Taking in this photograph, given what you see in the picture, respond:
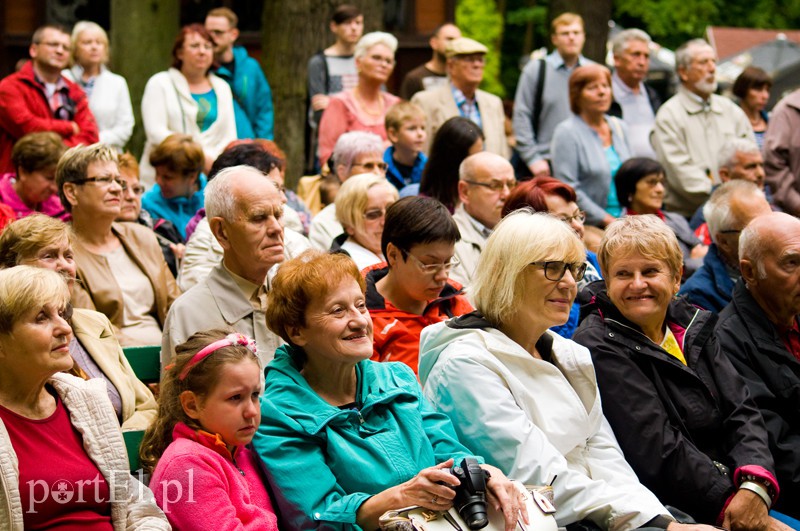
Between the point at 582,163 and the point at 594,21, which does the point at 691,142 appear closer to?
the point at 582,163

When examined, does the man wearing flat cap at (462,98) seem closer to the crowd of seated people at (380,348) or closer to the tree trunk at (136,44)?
the crowd of seated people at (380,348)

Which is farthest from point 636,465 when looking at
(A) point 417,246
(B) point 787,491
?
(A) point 417,246

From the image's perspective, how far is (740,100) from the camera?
37.1ft

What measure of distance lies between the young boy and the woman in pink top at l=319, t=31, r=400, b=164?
676 millimetres

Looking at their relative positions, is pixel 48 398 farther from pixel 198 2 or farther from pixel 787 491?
pixel 198 2

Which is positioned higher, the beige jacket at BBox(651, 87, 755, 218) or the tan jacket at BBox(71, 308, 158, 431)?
the beige jacket at BBox(651, 87, 755, 218)

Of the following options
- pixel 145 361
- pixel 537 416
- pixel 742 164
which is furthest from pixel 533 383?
pixel 742 164

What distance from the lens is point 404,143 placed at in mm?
8188

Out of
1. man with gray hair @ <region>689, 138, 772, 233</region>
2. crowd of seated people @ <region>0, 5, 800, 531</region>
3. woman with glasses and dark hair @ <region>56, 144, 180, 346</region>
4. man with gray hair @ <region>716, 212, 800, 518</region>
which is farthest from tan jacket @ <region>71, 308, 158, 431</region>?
man with gray hair @ <region>689, 138, 772, 233</region>

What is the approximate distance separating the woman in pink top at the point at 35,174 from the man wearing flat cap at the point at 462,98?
3.42 meters

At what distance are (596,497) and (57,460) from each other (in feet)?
6.48

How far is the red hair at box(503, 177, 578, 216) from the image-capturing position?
6145 mm

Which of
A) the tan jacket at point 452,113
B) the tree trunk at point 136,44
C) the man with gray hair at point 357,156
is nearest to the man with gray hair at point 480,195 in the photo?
the man with gray hair at point 357,156

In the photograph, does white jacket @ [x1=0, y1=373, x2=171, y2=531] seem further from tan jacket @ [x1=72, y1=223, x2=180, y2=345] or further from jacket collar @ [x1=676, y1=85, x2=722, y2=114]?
jacket collar @ [x1=676, y1=85, x2=722, y2=114]
